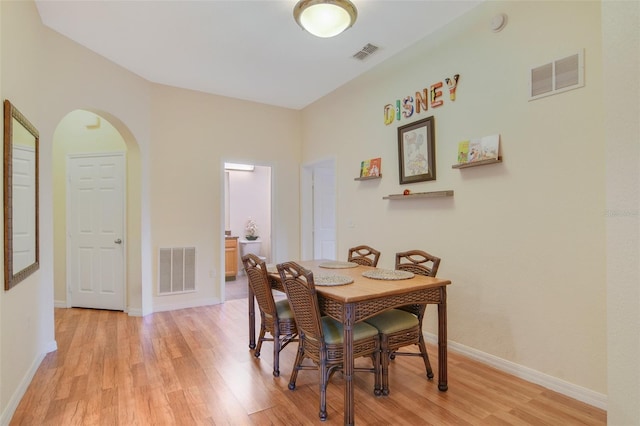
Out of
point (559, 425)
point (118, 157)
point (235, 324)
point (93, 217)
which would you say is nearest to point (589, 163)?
point (559, 425)

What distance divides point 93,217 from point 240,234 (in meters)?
3.02

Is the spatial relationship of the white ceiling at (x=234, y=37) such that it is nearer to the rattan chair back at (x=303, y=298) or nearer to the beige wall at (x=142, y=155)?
the beige wall at (x=142, y=155)

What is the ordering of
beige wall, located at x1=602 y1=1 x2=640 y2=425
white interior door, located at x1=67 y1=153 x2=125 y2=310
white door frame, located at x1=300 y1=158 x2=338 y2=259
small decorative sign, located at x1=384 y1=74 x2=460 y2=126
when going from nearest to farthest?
beige wall, located at x1=602 y1=1 x2=640 y2=425
small decorative sign, located at x1=384 y1=74 x2=460 y2=126
white interior door, located at x1=67 y1=153 x2=125 y2=310
white door frame, located at x1=300 y1=158 x2=338 y2=259

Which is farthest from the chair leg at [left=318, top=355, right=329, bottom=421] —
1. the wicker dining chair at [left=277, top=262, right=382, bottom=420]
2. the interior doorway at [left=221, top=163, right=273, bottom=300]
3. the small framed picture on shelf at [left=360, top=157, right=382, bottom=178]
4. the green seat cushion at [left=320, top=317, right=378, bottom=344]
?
the interior doorway at [left=221, top=163, right=273, bottom=300]

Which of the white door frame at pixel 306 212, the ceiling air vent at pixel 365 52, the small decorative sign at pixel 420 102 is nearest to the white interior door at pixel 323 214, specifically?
the white door frame at pixel 306 212

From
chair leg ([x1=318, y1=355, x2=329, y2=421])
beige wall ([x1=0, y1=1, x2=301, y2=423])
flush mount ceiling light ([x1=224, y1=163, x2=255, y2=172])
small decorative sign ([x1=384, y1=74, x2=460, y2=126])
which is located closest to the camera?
chair leg ([x1=318, y1=355, x2=329, y2=421])

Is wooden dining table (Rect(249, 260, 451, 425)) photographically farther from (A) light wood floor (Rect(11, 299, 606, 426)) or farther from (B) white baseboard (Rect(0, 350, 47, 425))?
(B) white baseboard (Rect(0, 350, 47, 425))

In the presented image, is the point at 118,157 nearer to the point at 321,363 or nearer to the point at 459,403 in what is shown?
the point at 321,363

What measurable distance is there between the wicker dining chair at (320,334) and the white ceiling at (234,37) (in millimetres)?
2206

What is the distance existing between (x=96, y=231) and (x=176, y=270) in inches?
44.5

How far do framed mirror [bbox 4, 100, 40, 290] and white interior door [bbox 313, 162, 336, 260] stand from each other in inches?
139

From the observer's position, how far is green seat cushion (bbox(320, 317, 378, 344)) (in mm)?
2027

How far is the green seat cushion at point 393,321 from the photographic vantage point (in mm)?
2205

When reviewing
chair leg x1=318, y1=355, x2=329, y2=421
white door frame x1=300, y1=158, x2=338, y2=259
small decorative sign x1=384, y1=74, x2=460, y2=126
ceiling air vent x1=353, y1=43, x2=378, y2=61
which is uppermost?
ceiling air vent x1=353, y1=43, x2=378, y2=61
